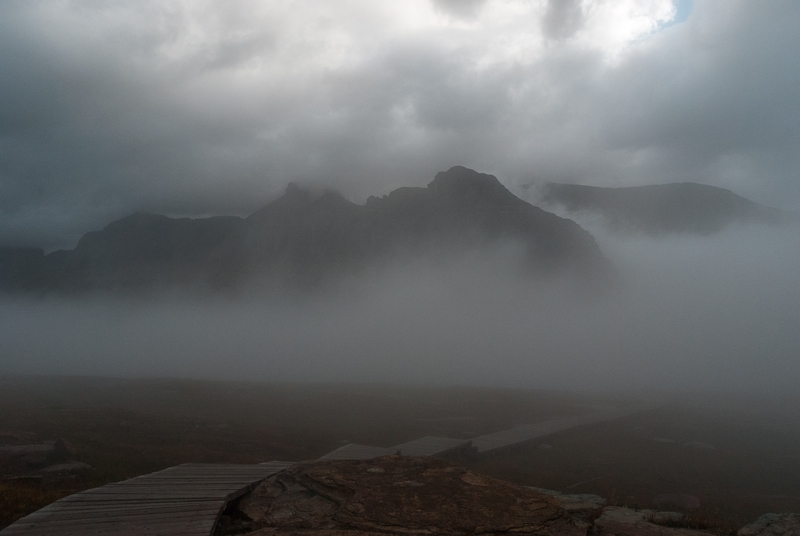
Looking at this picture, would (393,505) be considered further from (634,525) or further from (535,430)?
(535,430)

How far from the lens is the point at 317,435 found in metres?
22.5

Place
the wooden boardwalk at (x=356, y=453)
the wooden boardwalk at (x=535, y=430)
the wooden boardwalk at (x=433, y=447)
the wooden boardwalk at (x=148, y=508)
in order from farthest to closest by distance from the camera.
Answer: the wooden boardwalk at (x=535, y=430)
the wooden boardwalk at (x=433, y=447)
the wooden boardwalk at (x=356, y=453)
the wooden boardwalk at (x=148, y=508)

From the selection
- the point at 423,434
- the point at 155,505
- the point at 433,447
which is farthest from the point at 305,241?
the point at 155,505

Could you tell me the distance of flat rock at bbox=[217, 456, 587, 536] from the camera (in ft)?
21.8

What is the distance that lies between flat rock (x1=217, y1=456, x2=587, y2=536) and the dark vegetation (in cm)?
366

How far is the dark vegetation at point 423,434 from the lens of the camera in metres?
14.0

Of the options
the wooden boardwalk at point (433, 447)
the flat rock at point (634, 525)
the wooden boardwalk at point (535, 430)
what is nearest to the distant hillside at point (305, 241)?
the wooden boardwalk at point (535, 430)

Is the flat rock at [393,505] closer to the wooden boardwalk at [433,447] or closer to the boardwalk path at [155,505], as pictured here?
the boardwalk path at [155,505]

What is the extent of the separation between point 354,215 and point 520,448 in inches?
5680

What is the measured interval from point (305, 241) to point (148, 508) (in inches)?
6006

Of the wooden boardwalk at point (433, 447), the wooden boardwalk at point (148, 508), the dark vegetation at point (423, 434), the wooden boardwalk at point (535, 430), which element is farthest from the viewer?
the wooden boardwalk at point (535, 430)

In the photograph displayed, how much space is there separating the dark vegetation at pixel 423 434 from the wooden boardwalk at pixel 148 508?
6.57ft

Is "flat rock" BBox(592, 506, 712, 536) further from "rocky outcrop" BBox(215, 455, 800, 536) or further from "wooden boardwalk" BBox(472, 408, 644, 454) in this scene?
"wooden boardwalk" BBox(472, 408, 644, 454)

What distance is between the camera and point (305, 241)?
158 metres
